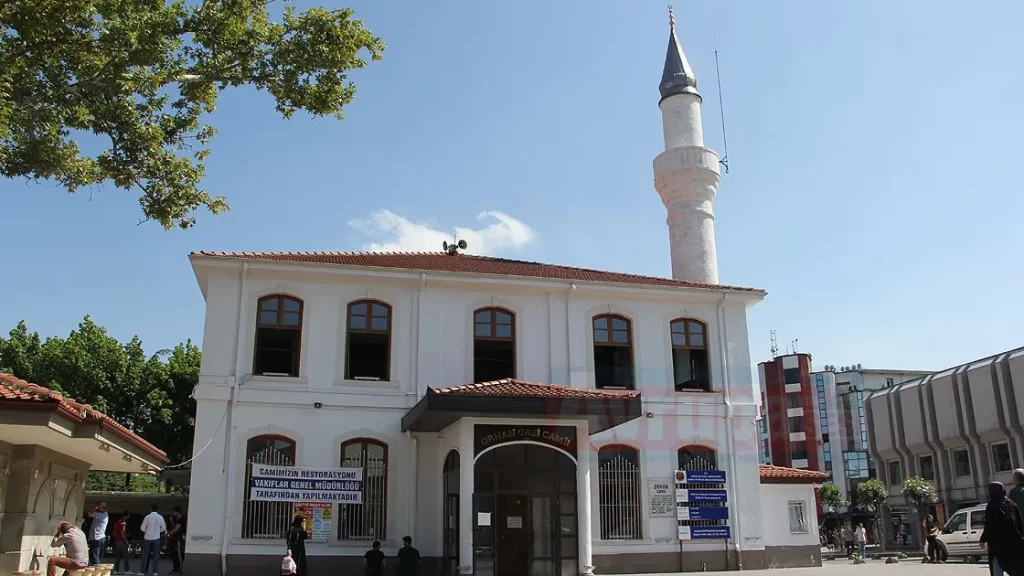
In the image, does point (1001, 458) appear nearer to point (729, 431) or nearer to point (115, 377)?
point (729, 431)

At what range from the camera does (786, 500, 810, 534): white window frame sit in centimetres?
2006

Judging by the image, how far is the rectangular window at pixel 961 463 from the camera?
40562 millimetres

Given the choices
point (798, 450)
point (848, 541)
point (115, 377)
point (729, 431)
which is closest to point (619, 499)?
point (729, 431)

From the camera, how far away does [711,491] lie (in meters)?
19.0

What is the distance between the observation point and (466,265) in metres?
20.2

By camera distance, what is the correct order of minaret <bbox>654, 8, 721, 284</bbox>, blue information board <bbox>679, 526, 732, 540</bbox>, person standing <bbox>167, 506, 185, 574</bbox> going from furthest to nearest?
minaret <bbox>654, 8, 721, 284</bbox>, person standing <bbox>167, 506, 185, 574</bbox>, blue information board <bbox>679, 526, 732, 540</bbox>

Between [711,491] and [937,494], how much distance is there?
28759 mm

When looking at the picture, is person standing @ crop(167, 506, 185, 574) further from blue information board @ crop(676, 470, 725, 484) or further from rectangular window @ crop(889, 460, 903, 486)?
rectangular window @ crop(889, 460, 903, 486)

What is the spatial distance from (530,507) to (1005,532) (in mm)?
9247

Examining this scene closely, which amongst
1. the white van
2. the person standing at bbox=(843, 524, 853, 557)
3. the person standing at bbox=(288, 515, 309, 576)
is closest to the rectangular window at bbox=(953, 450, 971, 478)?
the person standing at bbox=(843, 524, 853, 557)

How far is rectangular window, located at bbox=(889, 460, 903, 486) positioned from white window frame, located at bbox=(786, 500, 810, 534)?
98.9 feet

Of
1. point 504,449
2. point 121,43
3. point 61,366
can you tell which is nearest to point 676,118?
point 504,449

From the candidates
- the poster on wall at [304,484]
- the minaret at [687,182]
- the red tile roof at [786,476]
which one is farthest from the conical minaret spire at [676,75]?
the poster on wall at [304,484]

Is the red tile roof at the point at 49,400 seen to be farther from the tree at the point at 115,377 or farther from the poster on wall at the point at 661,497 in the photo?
the tree at the point at 115,377
